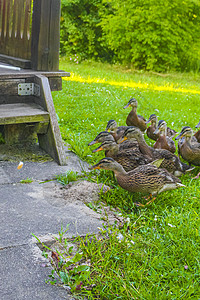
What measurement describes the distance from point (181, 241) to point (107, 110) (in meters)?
5.14

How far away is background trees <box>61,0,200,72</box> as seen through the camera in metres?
17.1

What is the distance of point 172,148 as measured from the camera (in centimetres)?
539

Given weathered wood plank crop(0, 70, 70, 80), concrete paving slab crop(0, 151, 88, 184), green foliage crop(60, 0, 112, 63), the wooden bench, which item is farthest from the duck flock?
green foliage crop(60, 0, 112, 63)

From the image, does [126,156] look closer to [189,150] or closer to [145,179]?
[145,179]

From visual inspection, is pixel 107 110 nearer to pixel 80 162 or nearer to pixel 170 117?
pixel 170 117

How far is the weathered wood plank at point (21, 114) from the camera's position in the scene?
4512mm

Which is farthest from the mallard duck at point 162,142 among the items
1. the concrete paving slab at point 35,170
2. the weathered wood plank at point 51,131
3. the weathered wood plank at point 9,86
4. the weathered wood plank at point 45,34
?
the weathered wood plank at point 9,86

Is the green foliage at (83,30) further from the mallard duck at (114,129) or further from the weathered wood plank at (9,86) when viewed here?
the weathered wood plank at (9,86)

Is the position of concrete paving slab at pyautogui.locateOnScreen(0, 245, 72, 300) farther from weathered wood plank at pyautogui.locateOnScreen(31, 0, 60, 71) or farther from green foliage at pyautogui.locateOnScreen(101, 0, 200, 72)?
green foliage at pyautogui.locateOnScreen(101, 0, 200, 72)

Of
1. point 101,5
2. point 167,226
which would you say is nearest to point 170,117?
point 167,226

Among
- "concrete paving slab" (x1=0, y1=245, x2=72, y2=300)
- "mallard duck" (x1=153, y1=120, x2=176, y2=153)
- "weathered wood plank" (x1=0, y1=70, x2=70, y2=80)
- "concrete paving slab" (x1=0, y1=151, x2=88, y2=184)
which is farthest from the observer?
"mallard duck" (x1=153, y1=120, x2=176, y2=153)

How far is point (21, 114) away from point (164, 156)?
1.76m

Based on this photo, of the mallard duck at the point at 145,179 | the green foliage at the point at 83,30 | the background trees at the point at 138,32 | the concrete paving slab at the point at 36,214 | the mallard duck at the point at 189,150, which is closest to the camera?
the concrete paving slab at the point at 36,214

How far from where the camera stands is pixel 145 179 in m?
3.91
